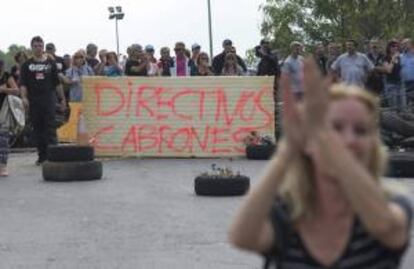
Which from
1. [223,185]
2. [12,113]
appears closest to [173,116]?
[12,113]

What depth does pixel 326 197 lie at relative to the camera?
8.38ft

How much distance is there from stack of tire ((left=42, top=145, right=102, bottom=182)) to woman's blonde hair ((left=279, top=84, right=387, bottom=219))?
1139 cm

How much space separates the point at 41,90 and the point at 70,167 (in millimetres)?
1860


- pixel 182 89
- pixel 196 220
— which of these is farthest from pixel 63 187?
pixel 182 89

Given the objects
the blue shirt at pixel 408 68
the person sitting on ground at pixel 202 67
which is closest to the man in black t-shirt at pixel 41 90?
the person sitting on ground at pixel 202 67

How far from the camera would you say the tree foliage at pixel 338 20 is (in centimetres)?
5006

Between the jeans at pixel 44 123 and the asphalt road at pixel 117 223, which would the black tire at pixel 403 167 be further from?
the jeans at pixel 44 123

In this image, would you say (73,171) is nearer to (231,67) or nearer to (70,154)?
(70,154)

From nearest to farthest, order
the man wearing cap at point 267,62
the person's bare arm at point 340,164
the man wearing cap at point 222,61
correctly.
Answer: the person's bare arm at point 340,164 < the man wearing cap at point 222,61 < the man wearing cap at point 267,62

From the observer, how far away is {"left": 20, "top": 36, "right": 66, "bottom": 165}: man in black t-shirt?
15.1 metres

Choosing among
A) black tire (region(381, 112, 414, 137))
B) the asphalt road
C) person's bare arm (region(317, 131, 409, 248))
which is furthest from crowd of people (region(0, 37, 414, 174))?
person's bare arm (region(317, 131, 409, 248))

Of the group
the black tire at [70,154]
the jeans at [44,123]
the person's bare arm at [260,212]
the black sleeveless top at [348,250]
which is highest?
the person's bare arm at [260,212]

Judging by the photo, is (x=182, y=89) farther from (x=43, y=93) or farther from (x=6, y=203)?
(x=6, y=203)

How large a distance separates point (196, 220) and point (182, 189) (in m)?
2.78
